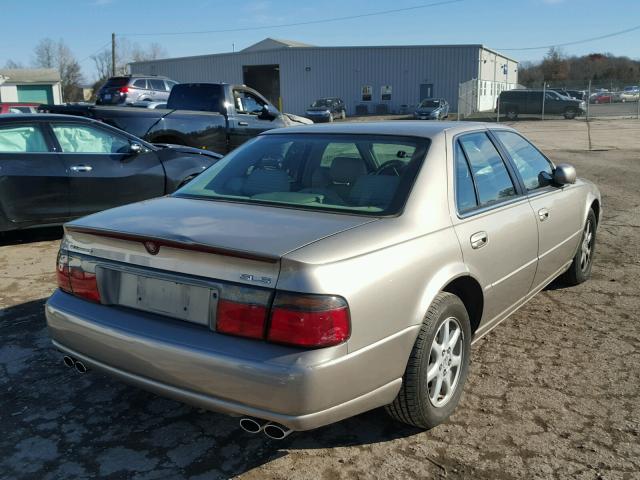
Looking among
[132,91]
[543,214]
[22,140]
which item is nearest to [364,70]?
[132,91]

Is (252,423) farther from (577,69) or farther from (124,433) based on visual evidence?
(577,69)

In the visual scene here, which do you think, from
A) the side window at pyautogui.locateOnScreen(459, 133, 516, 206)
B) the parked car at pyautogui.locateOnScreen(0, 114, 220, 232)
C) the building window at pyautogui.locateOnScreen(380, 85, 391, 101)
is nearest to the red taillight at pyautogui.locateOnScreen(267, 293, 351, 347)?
the side window at pyautogui.locateOnScreen(459, 133, 516, 206)

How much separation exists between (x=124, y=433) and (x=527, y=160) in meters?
3.25

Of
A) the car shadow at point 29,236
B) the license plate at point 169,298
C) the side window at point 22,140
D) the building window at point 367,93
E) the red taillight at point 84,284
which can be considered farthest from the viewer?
the building window at point 367,93

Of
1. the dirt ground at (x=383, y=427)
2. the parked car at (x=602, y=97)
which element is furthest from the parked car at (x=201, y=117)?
the parked car at (x=602, y=97)

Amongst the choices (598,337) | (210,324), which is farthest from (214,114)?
(210,324)

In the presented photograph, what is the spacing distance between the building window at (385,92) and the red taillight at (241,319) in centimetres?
4724

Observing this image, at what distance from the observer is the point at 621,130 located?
2591cm

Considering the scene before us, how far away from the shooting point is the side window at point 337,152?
11.6ft

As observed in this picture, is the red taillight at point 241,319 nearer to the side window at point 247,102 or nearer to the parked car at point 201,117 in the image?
the parked car at point 201,117

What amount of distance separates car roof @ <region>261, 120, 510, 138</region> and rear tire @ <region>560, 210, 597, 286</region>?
1.78 m

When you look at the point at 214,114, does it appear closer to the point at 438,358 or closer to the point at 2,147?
the point at 2,147

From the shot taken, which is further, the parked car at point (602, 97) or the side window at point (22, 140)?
the parked car at point (602, 97)

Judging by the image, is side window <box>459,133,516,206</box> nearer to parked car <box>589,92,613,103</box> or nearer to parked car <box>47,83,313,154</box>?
parked car <box>47,83,313,154</box>
